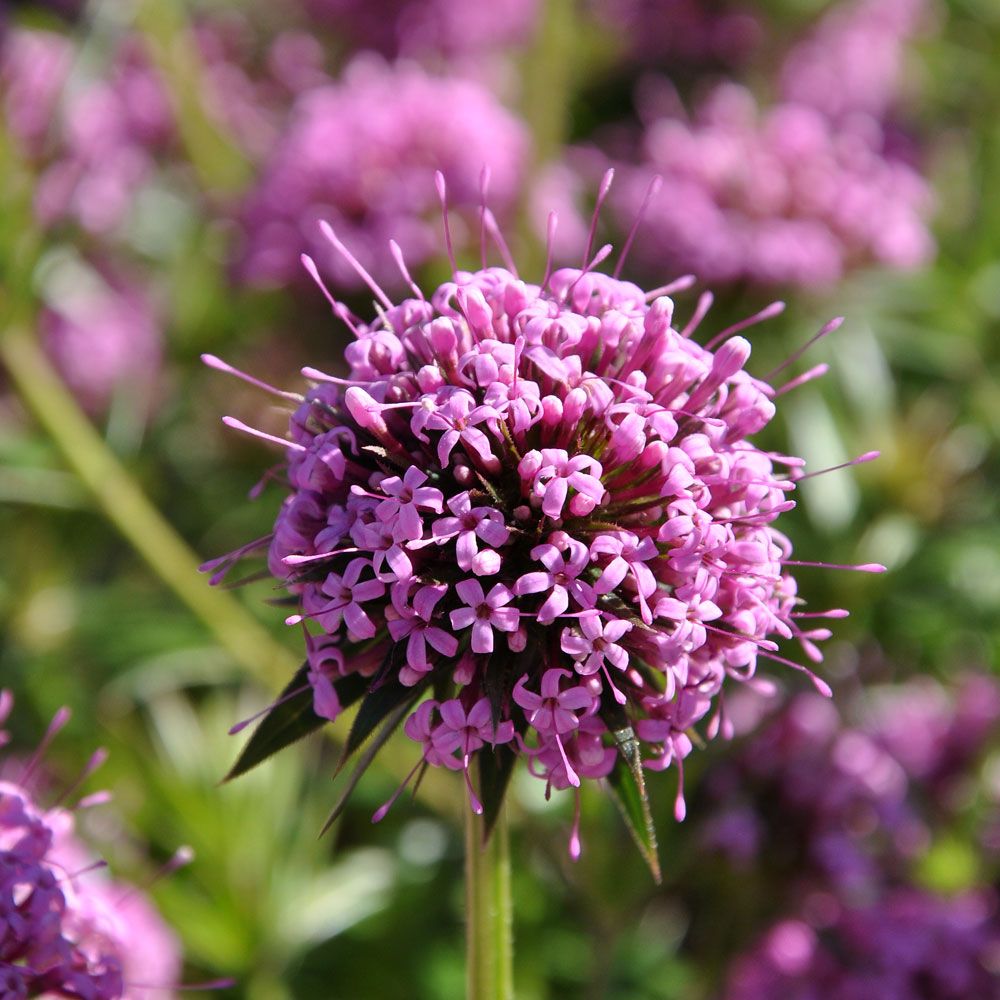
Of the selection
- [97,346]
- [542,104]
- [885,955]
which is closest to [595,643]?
[885,955]

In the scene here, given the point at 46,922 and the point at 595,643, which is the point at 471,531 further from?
the point at 46,922

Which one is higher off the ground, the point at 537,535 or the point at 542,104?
the point at 537,535

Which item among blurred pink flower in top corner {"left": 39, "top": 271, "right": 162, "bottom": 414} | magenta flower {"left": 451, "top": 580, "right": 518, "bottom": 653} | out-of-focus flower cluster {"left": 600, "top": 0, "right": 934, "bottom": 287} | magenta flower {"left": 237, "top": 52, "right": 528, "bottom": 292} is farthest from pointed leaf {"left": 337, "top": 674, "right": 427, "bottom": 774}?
blurred pink flower in top corner {"left": 39, "top": 271, "right": 162, "bottom": 414}

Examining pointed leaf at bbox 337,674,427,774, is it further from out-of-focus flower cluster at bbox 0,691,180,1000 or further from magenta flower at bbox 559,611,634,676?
out-of-focus flower cluster at bbox 0,691,180,1000

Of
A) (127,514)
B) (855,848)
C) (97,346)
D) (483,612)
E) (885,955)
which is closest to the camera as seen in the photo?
(483,612)

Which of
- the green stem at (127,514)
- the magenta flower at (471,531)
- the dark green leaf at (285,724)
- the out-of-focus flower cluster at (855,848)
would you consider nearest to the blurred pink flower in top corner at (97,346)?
the green stem at (127,514)

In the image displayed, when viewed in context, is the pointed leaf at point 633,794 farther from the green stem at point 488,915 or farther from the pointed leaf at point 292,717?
the pointed leaf at point 292,717

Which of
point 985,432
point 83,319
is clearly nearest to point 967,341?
point 985,432
